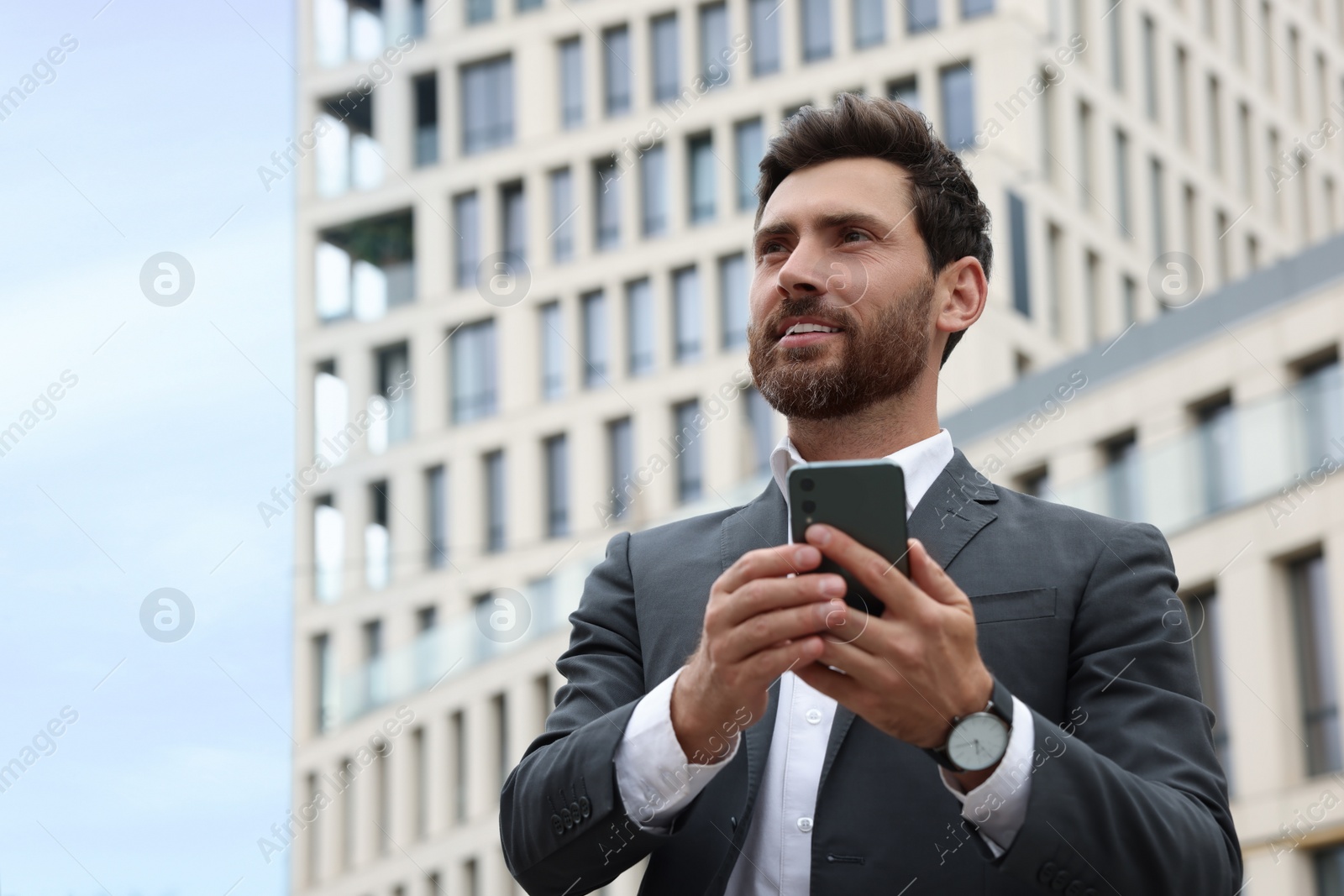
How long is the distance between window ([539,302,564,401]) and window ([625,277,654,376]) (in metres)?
1.87

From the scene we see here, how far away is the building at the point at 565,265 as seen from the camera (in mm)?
45688

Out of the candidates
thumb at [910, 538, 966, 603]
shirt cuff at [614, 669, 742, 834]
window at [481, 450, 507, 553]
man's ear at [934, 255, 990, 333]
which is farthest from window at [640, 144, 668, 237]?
thumb at [910, 538, 966, 603]

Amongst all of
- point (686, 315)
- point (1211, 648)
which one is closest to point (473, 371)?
point (686, 315)

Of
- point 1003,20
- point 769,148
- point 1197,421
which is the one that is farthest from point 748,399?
point 769,148

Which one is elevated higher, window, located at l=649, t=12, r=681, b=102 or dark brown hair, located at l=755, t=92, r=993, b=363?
window, located at l=649, t=12, r=681, b=102

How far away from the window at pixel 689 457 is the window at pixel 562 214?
20.1ft

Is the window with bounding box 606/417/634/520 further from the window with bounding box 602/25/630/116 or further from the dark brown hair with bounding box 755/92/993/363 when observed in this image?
the dark brown hair with bounding box 755/92/993/363

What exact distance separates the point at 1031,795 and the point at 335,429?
53659 mm

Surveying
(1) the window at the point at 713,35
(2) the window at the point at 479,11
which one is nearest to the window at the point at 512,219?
(2) the window at the point at 479,11

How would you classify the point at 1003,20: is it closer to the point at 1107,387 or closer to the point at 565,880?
the point at 1107,387

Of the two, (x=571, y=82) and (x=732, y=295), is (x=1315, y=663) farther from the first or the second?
(x=571, y=82)

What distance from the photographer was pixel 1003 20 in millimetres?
45156

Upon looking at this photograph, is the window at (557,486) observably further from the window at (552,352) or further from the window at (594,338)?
the window at (594,338)

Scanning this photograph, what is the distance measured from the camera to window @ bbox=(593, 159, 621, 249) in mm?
50938
